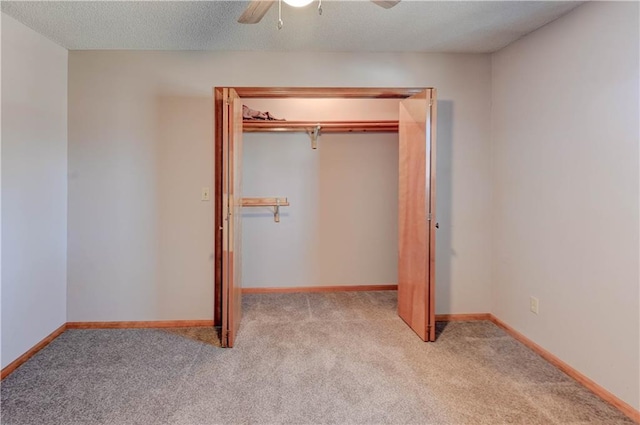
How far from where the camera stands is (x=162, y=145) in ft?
9.45

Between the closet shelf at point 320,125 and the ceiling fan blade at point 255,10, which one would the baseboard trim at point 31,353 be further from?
the ceiling fan blade at point 255,10

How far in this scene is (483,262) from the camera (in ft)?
9.98

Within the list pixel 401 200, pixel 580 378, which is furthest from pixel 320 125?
pixel 580 378

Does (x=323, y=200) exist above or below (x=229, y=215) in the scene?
above

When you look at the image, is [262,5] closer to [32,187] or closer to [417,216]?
[417,216]

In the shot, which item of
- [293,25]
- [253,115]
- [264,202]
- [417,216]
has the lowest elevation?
[417,216]

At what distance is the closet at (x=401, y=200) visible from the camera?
2510mm

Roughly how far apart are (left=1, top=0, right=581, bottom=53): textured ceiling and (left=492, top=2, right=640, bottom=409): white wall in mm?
311

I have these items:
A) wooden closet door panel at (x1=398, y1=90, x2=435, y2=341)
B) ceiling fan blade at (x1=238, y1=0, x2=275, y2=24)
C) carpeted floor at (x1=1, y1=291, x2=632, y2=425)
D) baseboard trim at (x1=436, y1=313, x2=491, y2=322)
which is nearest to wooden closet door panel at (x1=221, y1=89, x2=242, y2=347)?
carpeted floor at (x1=1, y1=291, x2=632, y2=425)

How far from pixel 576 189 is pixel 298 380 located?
210 centimetres

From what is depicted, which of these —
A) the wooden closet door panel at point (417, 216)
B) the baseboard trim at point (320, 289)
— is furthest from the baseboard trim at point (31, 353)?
the wooden closet door panel at point (417, 216)

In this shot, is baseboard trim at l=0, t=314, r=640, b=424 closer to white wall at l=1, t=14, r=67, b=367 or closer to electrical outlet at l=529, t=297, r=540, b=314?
white wall at l=1, t=14, r=67, b=367

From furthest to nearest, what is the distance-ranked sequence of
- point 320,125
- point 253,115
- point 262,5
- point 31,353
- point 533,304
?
point 320,125, point 253,115, point 533,304, point 31,353, point 262,5

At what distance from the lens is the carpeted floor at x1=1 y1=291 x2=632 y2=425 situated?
177 centimetres
